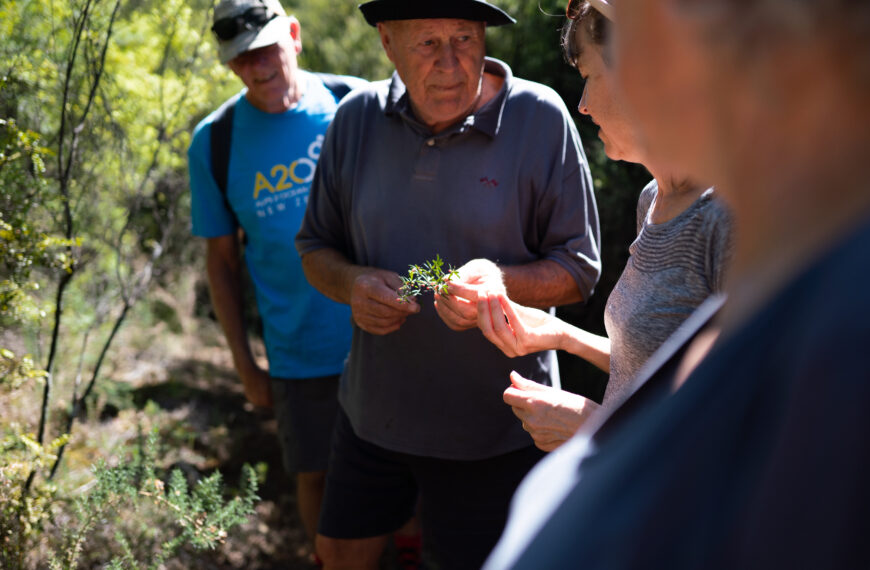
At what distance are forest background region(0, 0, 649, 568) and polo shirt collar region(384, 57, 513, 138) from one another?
12.9 inches

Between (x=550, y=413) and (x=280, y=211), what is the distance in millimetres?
2176

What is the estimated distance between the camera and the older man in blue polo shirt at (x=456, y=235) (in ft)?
8.84

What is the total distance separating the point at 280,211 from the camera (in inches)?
144

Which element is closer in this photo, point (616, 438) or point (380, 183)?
point (616, 438)

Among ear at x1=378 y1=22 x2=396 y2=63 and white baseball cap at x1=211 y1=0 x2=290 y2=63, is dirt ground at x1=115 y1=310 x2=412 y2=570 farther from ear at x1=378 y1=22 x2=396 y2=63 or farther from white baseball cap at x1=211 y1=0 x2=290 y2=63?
ear at x1=378 y1=22 x2=396 y2=63

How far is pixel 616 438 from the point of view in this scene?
0.87 m

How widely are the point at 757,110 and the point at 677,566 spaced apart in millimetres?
457

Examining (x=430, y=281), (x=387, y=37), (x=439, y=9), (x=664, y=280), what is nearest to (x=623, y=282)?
(x=664, y=280)

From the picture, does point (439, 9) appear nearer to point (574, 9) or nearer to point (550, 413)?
point (574, 9)

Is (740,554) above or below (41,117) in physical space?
above

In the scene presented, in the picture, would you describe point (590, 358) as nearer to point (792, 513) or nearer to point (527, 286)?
point (527, 286)

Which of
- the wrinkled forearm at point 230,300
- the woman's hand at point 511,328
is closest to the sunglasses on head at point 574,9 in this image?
the woman's hand at point 511,328

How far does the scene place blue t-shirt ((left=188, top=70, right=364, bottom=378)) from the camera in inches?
144

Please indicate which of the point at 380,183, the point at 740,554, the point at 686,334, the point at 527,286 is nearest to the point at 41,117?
the point at 380,183
